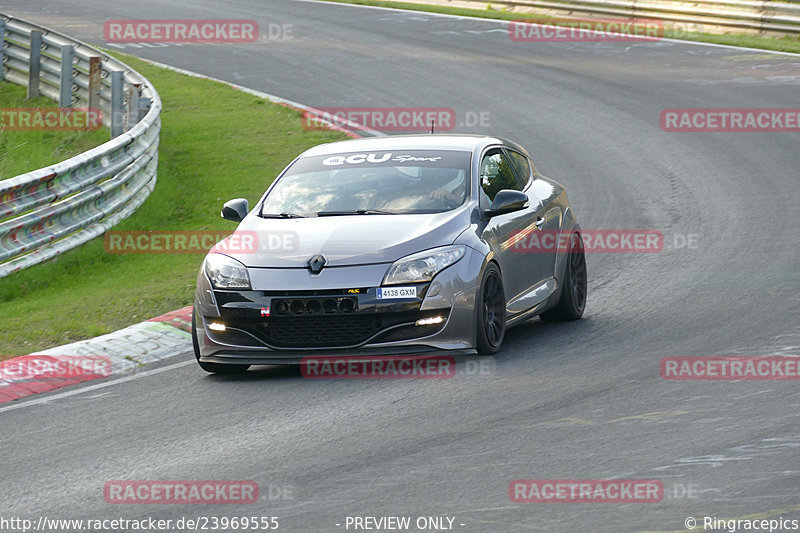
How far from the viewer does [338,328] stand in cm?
892

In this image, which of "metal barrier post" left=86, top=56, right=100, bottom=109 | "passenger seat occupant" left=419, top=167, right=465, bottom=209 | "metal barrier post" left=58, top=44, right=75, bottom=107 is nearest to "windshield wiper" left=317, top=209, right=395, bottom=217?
"passenger seat occupant" left=419, top=167, right=465, bottom=209

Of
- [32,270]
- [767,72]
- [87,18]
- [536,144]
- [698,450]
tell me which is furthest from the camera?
[87,18]

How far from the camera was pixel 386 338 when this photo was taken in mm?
8969

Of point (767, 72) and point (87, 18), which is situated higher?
point (767, 72)

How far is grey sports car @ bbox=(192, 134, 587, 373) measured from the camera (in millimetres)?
8953

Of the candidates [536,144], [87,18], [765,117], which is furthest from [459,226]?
[87,18]

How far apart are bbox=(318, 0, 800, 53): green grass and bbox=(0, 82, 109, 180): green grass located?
13840mm

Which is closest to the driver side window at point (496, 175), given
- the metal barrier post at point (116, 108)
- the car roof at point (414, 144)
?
the car roof at point (414, 144)

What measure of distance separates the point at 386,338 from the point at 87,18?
26.9 meters

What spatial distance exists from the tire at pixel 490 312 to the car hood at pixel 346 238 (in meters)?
0.41

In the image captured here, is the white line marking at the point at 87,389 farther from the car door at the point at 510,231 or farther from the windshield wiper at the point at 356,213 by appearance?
the car door at the point at 510,231

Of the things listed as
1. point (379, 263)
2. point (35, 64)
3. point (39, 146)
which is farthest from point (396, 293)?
point (35, 64)

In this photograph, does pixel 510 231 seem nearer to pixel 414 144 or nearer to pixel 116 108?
pixel 414 144

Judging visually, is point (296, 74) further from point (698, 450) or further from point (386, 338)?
point (698, 450)
